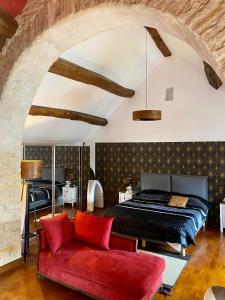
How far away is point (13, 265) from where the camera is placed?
1515mm

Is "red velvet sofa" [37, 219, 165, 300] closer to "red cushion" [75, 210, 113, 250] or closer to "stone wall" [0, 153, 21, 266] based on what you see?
"red cushion" [75, 210, 113, 250]

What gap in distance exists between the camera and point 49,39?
1217 millimetres

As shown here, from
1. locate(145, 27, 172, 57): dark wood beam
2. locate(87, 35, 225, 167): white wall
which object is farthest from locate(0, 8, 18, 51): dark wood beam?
locate(87, 35, 225, 167): white wall

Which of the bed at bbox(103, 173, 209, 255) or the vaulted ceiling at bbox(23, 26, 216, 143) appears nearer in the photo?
the bed at bbox(103, 173, 209, 255)

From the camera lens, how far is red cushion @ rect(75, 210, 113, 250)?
11.0 ft

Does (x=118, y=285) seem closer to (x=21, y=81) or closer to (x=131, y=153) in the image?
(x=21, y=81)

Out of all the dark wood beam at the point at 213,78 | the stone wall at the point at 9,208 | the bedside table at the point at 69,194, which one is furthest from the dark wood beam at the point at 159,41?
the bedside table at the point at 69,194

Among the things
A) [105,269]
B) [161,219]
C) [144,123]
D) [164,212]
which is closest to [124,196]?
[164,212]

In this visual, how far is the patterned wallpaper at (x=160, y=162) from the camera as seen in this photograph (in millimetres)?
5602

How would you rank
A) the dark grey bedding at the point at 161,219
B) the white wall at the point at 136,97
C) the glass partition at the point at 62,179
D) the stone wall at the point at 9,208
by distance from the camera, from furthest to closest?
1. the glass partition at the point at 62,179
2. the white wall at the point at 136,97
3. the dark grey bedding at the point at 161,219
4. the stone wall at the point at 9,208

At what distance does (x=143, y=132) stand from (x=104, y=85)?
2035 millimetres

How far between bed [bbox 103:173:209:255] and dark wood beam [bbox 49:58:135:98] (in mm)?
2455

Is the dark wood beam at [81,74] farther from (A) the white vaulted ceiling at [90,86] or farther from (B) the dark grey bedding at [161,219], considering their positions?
(B) the dark grey bedding at [161,219]

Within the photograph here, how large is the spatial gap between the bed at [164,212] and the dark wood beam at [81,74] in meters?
2.45
